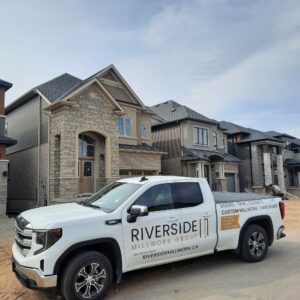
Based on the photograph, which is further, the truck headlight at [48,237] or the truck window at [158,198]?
the truck window at [158,198]

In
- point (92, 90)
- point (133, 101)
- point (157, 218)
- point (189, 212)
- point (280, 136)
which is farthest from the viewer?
point (280, 136)

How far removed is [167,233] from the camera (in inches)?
225

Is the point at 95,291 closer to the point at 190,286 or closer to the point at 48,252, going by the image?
the point at 48,252

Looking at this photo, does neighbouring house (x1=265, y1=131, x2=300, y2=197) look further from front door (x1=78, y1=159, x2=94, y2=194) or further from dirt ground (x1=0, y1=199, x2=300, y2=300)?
dirt ground (x1=0, y1=199, x2=300, y2=300)

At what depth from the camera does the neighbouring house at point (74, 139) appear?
54.1 ft

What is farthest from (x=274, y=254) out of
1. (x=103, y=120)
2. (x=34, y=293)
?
(x=103, y=120)

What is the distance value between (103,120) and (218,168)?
13.3 m

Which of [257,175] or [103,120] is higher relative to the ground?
[103,120]

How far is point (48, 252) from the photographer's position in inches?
181

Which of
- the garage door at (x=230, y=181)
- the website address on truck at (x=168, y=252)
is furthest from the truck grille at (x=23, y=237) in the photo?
the garage door at (x=230, y=181)

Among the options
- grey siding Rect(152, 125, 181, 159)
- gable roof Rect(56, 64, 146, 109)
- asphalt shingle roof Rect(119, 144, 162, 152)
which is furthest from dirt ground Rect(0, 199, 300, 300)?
grey siding Rect(152, 125, 181, 159)

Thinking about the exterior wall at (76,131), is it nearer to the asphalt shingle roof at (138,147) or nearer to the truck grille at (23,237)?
the asphalt shingle roof at (138,147)

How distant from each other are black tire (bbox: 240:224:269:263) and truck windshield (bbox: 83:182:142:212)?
2.81 metres

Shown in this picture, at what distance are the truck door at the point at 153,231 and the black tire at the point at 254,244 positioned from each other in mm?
1860
